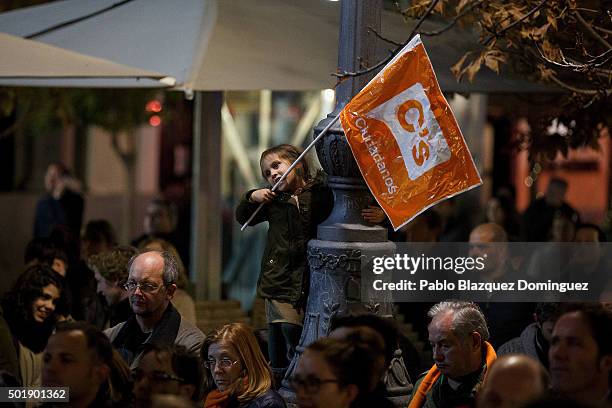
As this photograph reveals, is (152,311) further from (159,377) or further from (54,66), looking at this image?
(54,66)

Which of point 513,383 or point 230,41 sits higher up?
point 230,41

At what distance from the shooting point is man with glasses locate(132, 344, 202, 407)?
6.14 m

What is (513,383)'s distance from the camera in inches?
218

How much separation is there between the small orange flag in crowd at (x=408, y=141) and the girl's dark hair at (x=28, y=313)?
8.51ft

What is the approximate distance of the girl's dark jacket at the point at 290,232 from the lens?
8055 millimetres

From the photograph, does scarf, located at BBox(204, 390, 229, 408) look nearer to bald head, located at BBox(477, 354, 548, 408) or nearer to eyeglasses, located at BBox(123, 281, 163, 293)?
eyeglasses, located at BBox(123, 281, 163, 293)

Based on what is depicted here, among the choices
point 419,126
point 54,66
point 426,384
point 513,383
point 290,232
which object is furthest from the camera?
point 54,66

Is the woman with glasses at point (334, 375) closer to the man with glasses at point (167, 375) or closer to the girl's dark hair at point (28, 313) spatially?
the man with glasses at point (167, 375)

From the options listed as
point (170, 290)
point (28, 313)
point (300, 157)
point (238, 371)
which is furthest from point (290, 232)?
point (28, 313)

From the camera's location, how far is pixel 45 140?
26688 millimetres

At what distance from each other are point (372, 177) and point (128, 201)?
1788 centimetres

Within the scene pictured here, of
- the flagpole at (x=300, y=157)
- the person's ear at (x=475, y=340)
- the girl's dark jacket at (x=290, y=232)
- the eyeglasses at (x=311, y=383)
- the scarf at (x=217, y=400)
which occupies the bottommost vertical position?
the scarf at (x=217, y=400)

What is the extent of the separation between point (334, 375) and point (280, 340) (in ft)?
8.41

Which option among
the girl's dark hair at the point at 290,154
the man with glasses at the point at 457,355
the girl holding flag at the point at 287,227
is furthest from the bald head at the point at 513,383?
the girl's dark hair at the point at 290,154
